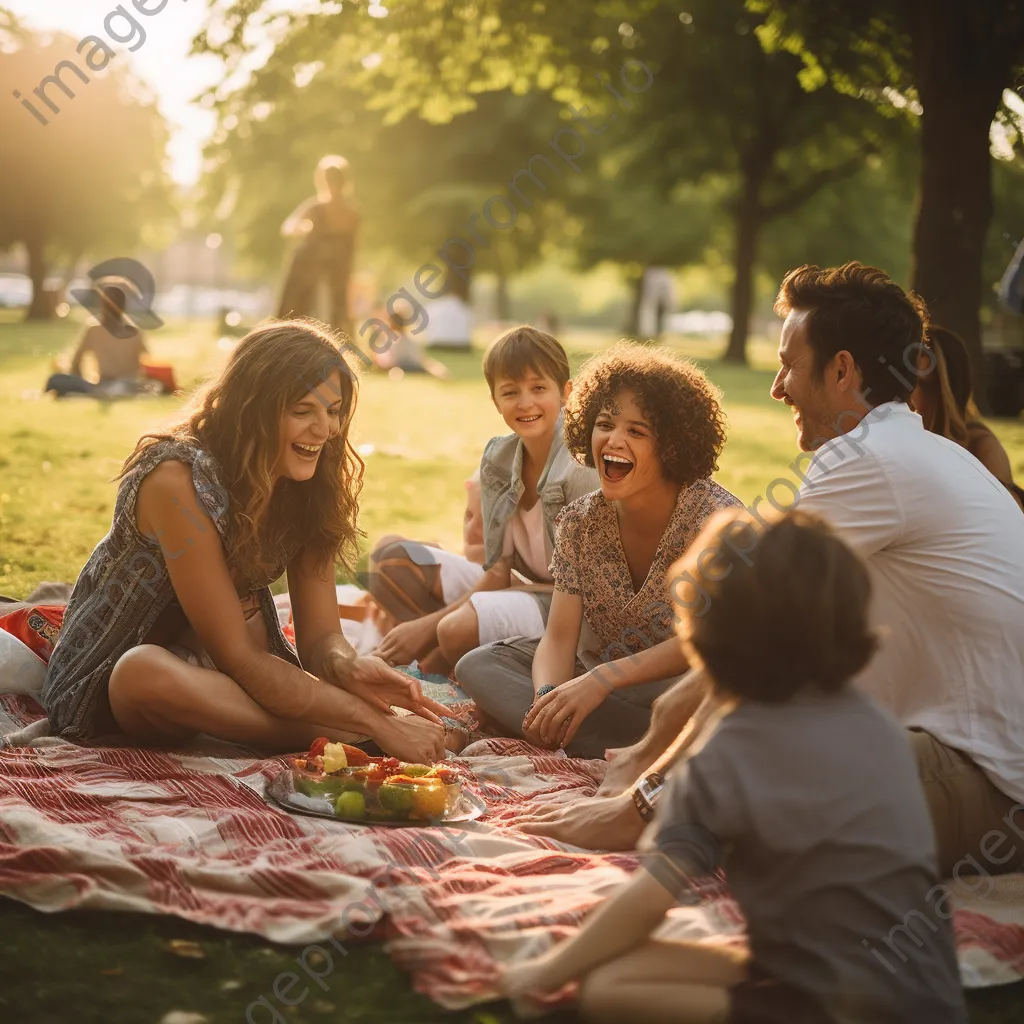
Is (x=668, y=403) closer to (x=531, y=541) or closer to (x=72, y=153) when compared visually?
(x=531, y=541)

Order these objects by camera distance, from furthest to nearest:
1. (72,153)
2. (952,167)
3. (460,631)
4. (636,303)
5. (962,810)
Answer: (72,153) < (636,303) < (952,167) < (460,631) < (962,810)

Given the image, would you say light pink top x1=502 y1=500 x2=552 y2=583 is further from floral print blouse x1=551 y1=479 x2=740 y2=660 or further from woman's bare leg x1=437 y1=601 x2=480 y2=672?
floral print blouse x1=551 y1=479 x2=740 y2=660

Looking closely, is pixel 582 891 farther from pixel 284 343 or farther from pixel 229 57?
pixel 229 57

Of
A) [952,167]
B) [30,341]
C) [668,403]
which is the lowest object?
[668,403]

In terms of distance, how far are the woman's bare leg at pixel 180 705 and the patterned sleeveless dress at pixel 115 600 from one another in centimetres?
12

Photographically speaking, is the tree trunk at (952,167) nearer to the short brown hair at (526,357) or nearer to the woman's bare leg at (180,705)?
the short brown hair at (526,357)

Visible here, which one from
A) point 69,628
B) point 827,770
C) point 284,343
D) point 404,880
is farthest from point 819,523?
point 69,628

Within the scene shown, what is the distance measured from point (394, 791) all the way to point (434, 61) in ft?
33.8

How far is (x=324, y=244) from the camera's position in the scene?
15.2 metres

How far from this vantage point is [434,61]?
→ 12.6m

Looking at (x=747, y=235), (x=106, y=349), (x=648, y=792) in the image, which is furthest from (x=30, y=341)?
(x=648, y=792)

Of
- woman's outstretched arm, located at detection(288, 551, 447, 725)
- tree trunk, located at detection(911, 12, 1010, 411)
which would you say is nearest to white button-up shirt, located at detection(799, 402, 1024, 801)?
woman's outstretched arm, located at detection(288, 551, 447, 725)

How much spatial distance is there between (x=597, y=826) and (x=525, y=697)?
3.88ft

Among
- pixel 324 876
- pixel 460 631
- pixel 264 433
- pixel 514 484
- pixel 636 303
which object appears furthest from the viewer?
pixel 636 303
